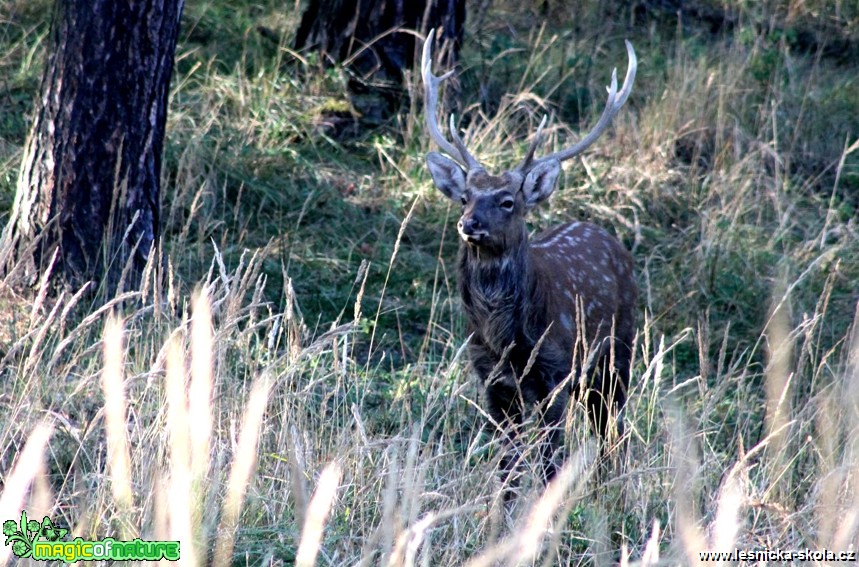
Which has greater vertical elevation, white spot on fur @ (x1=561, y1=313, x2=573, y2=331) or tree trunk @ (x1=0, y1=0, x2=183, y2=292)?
tree trunk @ (x1=0, y1=0, x2=183, y2=292)

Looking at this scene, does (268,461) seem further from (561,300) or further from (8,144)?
(8,144)

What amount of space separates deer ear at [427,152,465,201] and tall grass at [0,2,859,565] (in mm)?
386

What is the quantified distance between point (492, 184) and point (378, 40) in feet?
12.0

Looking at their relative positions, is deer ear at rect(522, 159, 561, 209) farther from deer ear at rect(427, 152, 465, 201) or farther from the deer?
deer ear at rect(427, 152, 465, 201)

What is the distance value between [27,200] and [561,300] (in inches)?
106

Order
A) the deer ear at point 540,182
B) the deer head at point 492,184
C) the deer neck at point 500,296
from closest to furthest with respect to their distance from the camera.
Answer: the deer head at point 492,184 → the deer neck at point 500,296 → the deer ear at point 540,182

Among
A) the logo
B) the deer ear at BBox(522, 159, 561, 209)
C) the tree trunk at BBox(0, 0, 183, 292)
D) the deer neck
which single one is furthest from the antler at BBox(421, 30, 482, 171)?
the logo

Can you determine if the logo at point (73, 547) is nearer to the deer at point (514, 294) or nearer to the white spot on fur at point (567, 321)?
the deer at point (514, 294)

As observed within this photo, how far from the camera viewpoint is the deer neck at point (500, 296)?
5316 mm

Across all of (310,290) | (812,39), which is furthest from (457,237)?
(812,39)

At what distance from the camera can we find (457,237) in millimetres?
7656

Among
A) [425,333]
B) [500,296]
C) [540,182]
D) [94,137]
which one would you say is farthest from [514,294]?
[94,137]

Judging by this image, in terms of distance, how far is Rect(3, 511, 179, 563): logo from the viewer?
3201 mm

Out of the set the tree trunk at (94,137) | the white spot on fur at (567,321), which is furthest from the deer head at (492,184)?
the tree trunk at (94,137)
